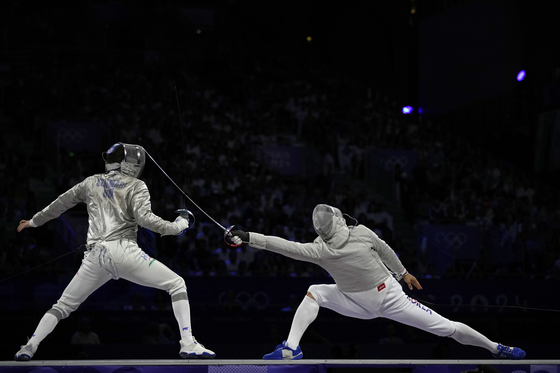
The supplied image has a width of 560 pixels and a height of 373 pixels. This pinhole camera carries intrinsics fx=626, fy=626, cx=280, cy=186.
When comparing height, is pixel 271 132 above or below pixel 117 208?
above

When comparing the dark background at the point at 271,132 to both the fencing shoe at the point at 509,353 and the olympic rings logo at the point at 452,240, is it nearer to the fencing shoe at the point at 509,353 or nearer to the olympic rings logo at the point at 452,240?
the olympic rings logo at the point at 452,240

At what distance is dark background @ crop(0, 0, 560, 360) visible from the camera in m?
8.59

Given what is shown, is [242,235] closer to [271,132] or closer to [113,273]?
[113,273]

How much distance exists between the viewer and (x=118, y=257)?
4.78 metres

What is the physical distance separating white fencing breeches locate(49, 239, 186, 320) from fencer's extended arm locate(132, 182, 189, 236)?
228 millimetres

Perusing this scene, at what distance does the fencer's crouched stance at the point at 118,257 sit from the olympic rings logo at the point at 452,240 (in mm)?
6064

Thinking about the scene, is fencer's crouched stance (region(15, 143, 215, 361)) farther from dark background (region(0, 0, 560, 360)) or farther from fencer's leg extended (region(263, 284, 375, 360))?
dark background (region(0, 0, 560, 360))

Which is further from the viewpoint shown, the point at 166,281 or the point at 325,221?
the point at 325,221

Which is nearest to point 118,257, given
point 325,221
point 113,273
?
point 113,273

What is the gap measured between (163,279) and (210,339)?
12.9ft

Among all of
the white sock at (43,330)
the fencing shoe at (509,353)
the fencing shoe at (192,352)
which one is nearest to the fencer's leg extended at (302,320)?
the fencing shoe at (192,352)

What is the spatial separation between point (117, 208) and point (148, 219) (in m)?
0.29

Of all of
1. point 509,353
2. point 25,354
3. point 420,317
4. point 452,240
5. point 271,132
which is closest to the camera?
point 25,354

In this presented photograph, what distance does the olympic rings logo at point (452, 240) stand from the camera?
10.0 metres
